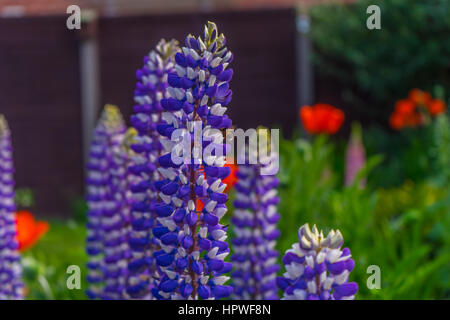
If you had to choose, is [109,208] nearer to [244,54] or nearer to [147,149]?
[147,149]

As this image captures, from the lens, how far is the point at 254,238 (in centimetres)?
150

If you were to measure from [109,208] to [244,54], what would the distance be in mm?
6612

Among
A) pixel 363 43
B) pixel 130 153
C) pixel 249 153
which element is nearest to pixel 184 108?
pixel 130 153

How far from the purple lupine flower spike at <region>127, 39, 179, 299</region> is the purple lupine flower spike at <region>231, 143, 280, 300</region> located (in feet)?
0.83

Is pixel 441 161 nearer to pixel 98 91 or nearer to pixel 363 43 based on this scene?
pixel 363 43

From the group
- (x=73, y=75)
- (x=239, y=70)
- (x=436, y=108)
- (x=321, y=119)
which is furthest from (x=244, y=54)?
A: (x=321, y=119)

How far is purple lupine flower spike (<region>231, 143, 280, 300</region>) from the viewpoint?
1.45 m

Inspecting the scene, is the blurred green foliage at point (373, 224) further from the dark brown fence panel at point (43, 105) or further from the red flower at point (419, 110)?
the dark brown fence panel at point (43, 105)

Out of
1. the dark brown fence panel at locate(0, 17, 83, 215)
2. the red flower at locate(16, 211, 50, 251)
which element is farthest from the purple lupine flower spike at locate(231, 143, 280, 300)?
the dark brown fence panel at locate(0, 17, 83, 215)

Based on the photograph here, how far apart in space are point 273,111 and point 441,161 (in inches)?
Result: 186

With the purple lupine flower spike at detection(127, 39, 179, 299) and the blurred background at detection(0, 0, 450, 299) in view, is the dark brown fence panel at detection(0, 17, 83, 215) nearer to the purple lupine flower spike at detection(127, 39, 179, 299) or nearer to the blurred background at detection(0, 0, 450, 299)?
the blurred background at detection(0, 0, 450, 299)

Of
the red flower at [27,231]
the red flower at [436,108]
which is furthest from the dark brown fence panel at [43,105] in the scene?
the red flower at [27,231]

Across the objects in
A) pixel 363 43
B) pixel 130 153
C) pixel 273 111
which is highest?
pixel 363 43

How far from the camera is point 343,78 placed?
25.1 ft
